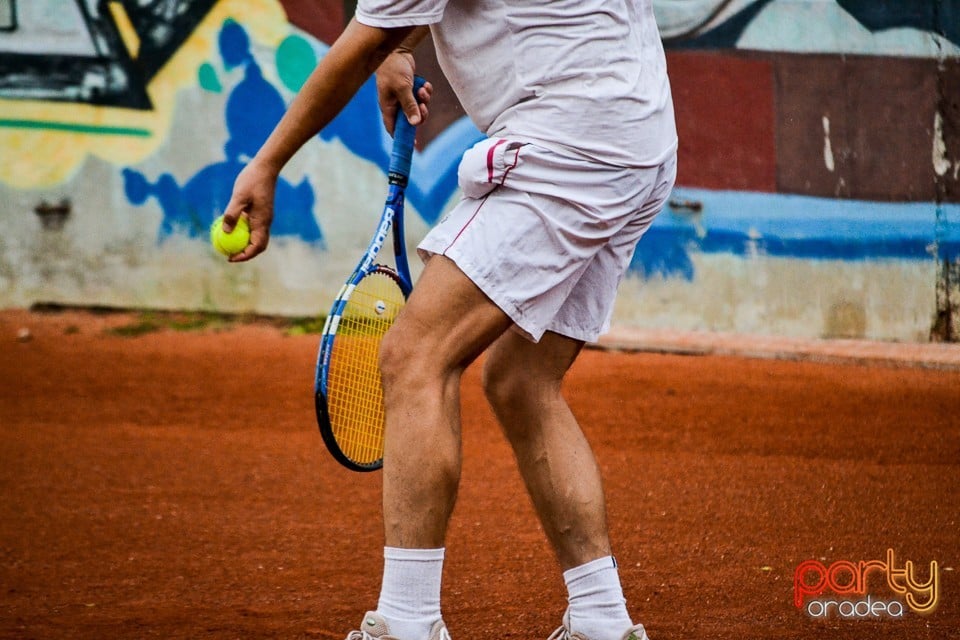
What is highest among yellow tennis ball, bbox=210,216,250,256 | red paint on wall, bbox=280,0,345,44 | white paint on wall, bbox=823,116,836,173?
yellow tennis ball, bbox=210,216,250,256

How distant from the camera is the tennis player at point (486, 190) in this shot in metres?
2.64

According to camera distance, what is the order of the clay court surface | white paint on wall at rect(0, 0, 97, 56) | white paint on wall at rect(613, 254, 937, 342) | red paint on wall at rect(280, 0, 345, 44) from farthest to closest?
white paint on wall at rect(0, 0, 97, 56) < red paint on wall at rect(280, 0, 345, 44) < white paint on wall at rect(613, 254, 937, 342) < the clay court surface

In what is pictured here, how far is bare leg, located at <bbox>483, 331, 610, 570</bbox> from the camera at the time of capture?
2.96 metres

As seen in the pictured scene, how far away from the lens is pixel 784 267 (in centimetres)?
771

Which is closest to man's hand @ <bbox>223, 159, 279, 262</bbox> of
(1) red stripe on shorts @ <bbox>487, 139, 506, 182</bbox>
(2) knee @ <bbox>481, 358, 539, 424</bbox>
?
(1) red stripe on shorts @ <bbox>487, 139, 506, 182</bbox>

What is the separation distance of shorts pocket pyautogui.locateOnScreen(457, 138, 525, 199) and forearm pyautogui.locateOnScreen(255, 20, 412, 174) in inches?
11.0

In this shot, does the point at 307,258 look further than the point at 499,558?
Yes

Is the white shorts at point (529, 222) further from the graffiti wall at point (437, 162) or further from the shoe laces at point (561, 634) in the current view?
the graffiti wall at point (437, 162)

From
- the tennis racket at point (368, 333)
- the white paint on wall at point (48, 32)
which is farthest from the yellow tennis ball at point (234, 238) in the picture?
the white paint on wall at point (48, 32)

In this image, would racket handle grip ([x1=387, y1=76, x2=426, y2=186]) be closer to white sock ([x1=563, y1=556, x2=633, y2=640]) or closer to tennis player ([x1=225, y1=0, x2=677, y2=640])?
tennis player ([x1=225, y1=0, x2=677, y2=640])

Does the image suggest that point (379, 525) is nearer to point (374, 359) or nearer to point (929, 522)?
point (374, 359)

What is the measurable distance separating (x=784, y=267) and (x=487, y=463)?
316 centimetres

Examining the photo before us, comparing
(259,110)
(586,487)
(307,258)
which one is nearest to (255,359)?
(307,258)

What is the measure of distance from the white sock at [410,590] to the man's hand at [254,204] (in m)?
0.71
